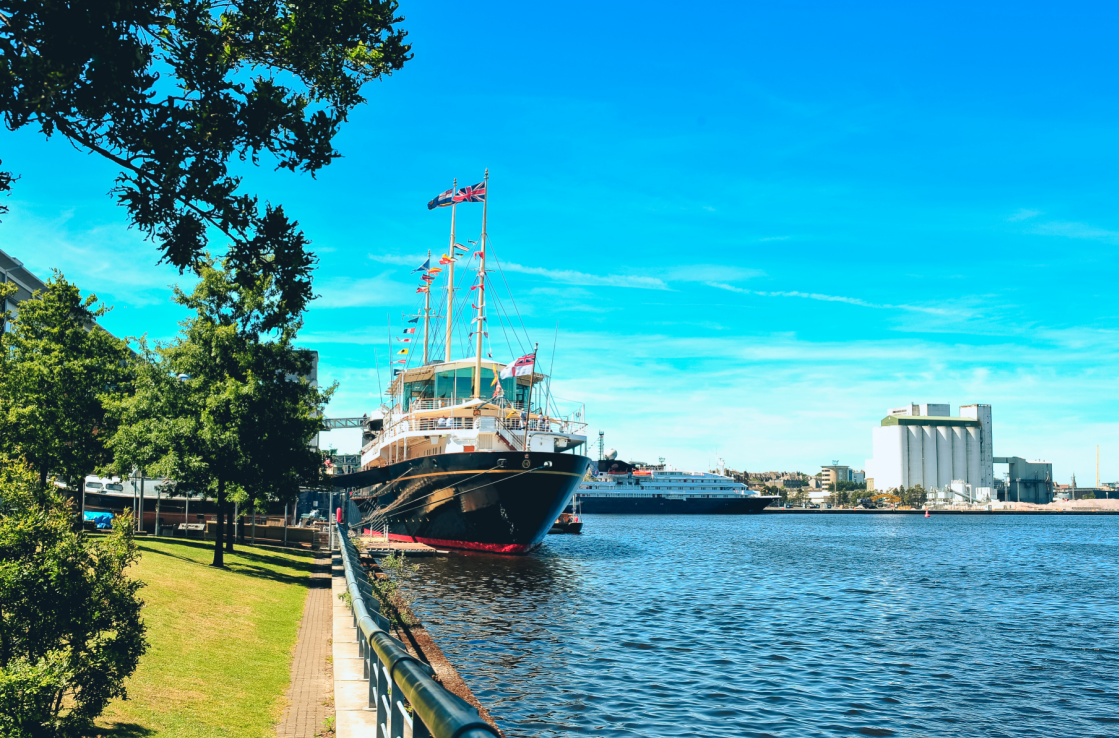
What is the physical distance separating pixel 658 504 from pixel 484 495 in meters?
132

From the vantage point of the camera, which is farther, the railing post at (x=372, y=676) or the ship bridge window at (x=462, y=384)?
the ship bridge window at (x=462, y=384)

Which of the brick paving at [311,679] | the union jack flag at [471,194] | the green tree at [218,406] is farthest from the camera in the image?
the union jack flag at [471,194]

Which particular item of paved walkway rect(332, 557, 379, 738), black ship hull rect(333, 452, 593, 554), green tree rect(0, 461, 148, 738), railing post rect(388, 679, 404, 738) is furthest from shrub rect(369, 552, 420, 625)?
railing post rect(388, 679, 404, 738)

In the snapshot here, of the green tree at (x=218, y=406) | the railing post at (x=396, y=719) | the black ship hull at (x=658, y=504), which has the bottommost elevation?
the black ship hull at (x=658, y=504)

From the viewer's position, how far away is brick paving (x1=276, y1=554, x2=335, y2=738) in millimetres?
10953

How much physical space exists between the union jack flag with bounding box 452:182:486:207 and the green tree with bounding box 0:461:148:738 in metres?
43.1

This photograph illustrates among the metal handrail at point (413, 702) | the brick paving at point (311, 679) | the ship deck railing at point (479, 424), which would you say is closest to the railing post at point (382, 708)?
the metal handrail at point (413, 702)

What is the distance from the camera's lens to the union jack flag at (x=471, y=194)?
166ft

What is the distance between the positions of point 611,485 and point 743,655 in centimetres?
14929

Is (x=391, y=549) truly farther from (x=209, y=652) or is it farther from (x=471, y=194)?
(x=209, y=652)

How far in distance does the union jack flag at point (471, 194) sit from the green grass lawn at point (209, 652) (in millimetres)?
28622

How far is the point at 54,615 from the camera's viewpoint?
320 inches

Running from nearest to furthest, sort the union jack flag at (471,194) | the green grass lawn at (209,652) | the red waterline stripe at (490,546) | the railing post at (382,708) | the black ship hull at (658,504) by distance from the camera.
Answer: the railing post at (382,708), the green grass lawn at (209,652), the red waterline stripe at (490,546), the union jack flag at (471,194), the black ship hull at (658,504)

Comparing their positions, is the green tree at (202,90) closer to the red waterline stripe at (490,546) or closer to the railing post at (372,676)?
the railing post at (372,676)
